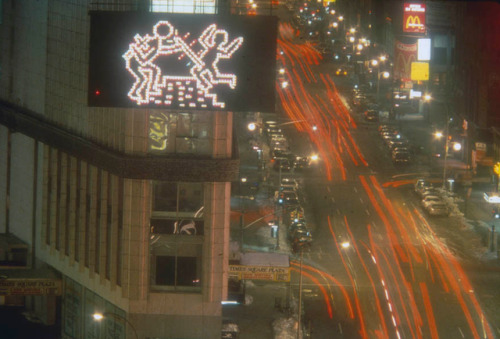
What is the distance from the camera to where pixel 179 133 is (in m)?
50.5

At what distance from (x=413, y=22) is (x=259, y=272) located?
6554cm

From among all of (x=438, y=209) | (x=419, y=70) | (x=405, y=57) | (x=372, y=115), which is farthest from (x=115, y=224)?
(x=372, y=115)

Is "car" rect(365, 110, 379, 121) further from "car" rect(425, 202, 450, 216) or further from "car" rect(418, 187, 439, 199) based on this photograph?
"car" rect(425, 202, 450, 216)

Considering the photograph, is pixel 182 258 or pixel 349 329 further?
pixel 349 329

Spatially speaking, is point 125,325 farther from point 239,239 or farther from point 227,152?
point 239,239

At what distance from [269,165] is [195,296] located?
57.7 m

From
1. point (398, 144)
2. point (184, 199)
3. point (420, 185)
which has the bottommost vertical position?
point (420, 185)

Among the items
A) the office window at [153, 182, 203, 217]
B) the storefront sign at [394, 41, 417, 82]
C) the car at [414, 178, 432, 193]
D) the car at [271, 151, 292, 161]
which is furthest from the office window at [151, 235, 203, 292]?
the storefront sign at [394, 41, 417, 82]

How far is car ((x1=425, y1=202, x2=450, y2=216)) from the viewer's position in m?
90.2

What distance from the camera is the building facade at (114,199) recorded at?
165 ft

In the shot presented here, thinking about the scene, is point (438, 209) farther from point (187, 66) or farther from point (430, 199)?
point (187, 66)

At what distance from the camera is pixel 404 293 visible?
232 ft

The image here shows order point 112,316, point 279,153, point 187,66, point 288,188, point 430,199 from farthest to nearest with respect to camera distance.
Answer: point 279,153 < point 288,188 < point 430,199 < point 112,316 < point 187,66

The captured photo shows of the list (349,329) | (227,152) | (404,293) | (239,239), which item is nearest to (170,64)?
(227,152)
